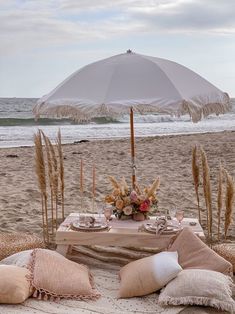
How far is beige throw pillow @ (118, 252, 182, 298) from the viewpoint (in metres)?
4.61

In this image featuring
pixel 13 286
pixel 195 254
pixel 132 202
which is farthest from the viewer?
pixel 132 202

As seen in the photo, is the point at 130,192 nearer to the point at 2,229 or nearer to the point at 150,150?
the point at 2,229

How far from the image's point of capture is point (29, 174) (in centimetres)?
1104

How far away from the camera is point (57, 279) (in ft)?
15.1

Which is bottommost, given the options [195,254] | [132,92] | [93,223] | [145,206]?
[195,254]

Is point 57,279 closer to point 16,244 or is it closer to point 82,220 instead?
point 82,220

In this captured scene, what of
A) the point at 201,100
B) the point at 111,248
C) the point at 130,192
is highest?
the point at 201,100

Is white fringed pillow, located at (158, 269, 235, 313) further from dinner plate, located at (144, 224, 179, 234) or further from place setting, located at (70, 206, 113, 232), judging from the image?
place setting, located at (70, 206, 113, 232)

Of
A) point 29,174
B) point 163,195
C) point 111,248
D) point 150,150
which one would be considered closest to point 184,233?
point 111,248

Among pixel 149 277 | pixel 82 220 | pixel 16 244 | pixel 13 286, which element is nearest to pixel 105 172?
pixel 16 244

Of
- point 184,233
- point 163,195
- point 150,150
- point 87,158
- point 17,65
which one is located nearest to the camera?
point 184,233

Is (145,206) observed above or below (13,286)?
above

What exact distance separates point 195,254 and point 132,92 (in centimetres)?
152

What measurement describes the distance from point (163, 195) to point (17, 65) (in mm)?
20913
